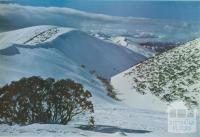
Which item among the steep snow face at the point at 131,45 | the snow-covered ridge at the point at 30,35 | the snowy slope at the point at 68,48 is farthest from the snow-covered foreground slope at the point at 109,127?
the snow-covered ridge at the point at 30,35

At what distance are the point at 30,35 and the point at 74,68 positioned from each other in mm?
Result: 423

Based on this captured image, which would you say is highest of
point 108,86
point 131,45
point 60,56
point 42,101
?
point 131,45

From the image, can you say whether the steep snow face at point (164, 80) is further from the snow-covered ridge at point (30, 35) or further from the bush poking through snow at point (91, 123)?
the snow-covered ridge at point (30, 35)

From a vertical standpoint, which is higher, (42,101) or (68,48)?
(68,48)

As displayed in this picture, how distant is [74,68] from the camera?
225 inches

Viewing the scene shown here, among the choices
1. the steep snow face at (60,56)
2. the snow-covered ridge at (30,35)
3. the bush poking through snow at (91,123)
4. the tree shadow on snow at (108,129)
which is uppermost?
the snow-covered ridge at (30,35)

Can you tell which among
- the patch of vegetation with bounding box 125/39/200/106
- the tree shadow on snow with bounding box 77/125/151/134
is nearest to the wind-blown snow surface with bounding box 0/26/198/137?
the tree shadow on snow with bounding box 77/125/151/134

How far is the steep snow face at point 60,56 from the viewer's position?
224 inches

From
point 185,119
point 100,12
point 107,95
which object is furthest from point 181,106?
point 100,12

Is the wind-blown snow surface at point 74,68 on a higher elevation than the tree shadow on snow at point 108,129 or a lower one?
higher

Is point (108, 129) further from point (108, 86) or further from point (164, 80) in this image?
point (164, 80)

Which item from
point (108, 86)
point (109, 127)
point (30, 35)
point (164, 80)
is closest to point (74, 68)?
point (108, 86)

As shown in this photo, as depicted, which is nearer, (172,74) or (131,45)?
(172,74)

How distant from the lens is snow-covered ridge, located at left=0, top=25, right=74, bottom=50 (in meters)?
5.71
